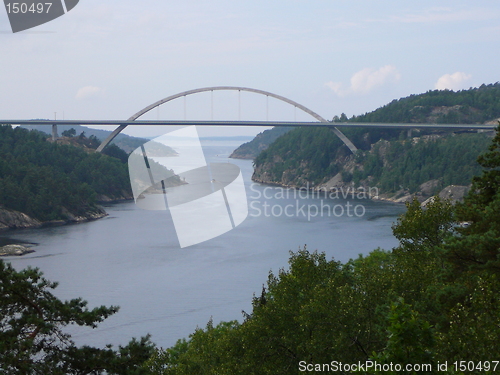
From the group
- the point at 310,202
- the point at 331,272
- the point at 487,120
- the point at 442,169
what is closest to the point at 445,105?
the point at 487,120

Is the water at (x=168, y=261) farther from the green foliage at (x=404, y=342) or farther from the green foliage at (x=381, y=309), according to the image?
the green foliage at (x=404, y=342)

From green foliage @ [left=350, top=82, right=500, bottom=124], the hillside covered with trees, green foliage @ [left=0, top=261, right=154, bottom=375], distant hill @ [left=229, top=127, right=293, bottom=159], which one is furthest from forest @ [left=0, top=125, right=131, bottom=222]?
distant hill @ [left=229, top=127, right=293, bottom=159]

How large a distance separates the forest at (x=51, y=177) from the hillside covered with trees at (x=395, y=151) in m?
20.2

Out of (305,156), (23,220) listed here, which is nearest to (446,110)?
(305,156)

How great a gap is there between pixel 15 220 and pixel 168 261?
13.4 meters

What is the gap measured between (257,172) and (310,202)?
25583 mm

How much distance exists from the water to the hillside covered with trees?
14207mm

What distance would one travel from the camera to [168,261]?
23.5 meters

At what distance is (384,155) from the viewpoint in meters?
57.9

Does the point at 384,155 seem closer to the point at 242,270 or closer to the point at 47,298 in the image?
the point at 242,270

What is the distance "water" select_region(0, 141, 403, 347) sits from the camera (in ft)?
53.4

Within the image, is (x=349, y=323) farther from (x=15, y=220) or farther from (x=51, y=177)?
(x=51, y=177)

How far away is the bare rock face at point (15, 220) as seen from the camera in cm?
3259

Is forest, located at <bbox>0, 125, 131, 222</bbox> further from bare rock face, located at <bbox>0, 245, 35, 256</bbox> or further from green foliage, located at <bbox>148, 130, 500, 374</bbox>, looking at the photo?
green foliage, located at <bbox>148, 130, 500, 374</bbox>
